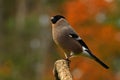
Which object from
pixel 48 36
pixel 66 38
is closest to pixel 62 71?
pixel 66 38

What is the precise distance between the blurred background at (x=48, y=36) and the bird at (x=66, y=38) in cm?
960

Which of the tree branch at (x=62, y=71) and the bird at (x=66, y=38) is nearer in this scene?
the tree branch at (x=62, y=71)

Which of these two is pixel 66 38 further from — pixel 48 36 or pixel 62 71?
pixel 48 36

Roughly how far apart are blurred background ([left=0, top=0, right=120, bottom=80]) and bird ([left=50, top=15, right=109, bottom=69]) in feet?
31.5

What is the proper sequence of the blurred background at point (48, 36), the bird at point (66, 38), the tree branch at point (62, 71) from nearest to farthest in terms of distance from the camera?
the tree branch at point (62, 71)
the bird at point (66, 38)
the blurred background at point (48, 36)

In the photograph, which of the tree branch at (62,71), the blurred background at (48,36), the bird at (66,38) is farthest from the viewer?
the blurred background at (48,36)

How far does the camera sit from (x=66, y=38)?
1012 centimetres

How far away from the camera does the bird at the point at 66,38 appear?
9.86 m

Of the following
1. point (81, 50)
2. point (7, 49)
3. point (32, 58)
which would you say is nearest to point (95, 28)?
point (32, 58)

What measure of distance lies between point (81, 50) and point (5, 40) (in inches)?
897

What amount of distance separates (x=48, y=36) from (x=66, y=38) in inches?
820

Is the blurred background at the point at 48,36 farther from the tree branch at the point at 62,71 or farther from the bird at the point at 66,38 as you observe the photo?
the tree branch at the point at 62,71

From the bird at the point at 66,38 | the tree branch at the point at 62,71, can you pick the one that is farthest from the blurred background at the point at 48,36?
the tree branch at the point at 62,71

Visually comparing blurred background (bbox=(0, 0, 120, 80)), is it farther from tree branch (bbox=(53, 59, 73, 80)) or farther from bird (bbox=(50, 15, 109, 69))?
tree branch (bbox=(53, 59, 73, 80))
